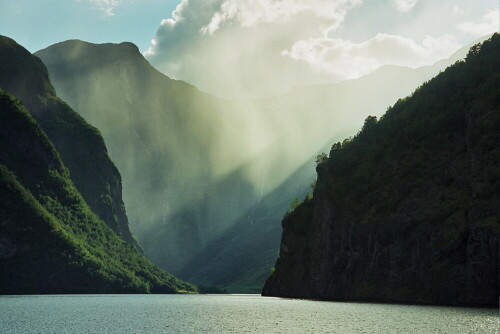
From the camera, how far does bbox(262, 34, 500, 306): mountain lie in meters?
127

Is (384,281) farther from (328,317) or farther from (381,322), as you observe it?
(381,322)

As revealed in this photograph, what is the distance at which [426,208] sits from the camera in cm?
14825

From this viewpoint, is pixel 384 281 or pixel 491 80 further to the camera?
pixel 491 80

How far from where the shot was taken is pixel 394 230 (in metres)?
152

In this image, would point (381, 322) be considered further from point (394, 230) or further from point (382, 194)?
point (382, 194)

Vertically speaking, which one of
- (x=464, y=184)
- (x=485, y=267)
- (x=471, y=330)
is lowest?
(x=471, y=330)

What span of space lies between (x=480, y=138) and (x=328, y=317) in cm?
6476

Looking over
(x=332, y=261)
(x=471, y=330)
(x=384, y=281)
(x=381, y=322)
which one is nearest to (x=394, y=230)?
(x=384, y=281)

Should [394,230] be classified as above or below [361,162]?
below

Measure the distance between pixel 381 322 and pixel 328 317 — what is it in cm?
1506

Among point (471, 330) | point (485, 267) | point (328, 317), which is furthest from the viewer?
point (485, 267)

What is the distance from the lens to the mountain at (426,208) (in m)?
127

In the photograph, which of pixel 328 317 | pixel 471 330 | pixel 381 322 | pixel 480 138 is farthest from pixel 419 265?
pixel 471 330

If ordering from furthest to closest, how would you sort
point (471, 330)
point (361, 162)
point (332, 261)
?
1. point (361, 162)
2. point (332, 261)
3. point (471, 330)
